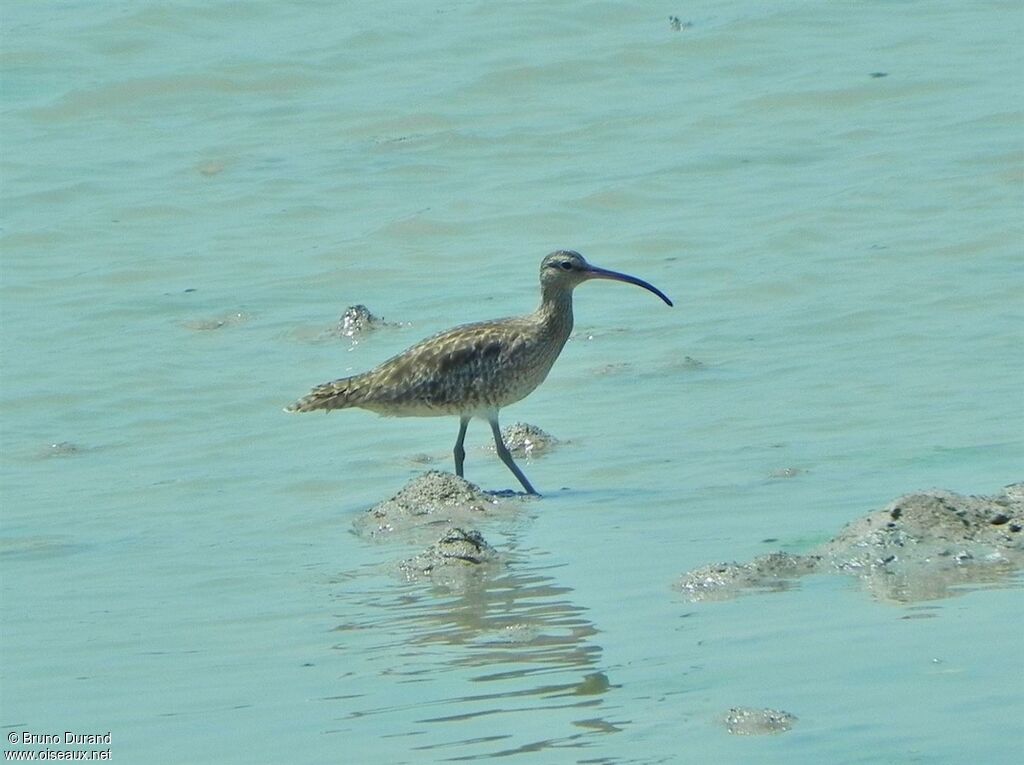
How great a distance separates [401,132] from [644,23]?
12.8 feet

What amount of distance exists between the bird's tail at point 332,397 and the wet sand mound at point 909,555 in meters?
3.63

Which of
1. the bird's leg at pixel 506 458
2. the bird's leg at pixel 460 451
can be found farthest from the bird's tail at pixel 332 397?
the bird's leg at pixel 506 458

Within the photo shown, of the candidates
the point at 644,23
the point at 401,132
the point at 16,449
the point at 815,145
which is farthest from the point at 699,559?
the point at 644,23

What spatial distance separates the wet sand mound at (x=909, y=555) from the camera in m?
7.61

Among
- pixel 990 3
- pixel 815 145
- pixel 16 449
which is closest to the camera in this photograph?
pixel 16 449

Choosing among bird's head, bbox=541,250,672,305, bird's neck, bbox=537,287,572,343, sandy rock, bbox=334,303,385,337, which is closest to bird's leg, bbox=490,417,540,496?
bird's neck, bbox=537,287,572,343

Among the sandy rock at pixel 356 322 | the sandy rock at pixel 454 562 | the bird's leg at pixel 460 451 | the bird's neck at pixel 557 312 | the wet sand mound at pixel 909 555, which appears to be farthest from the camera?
the sandy rock at pixel 356 322

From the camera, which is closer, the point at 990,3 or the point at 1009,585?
the point at 1009,585

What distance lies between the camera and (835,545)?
8.00 metres

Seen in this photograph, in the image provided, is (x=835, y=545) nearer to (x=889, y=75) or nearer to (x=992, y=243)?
(x=992, y=243)

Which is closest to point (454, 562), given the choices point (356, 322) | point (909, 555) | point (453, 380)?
point (909, 555)

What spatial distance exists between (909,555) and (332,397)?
13.7ft

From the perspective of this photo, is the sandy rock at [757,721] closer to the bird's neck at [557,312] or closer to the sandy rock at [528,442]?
the sandy rock at [528,442]

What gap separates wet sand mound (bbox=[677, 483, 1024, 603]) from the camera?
7.61m
